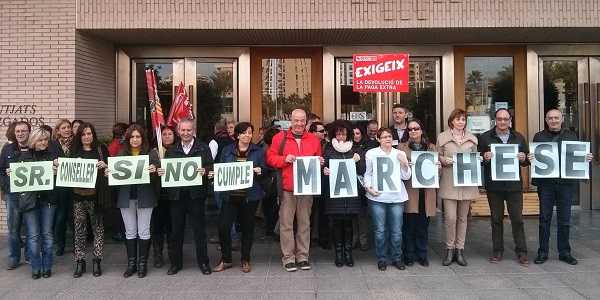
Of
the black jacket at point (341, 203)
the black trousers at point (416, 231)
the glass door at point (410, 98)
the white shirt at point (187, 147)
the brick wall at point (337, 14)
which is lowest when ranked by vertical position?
the black trousers at point (416, 231)

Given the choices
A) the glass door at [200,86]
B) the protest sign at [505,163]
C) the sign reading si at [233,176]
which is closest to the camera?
the sign reading si at [233,176]

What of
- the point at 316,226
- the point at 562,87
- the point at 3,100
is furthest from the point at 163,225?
the point at 562,87

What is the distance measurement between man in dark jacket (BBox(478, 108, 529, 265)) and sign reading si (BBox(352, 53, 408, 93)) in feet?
5.57

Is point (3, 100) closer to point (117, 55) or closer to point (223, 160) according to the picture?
point (117, 55)

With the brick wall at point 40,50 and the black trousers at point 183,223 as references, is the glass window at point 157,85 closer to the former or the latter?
the brick wall at point 40,50

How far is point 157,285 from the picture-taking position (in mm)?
5871

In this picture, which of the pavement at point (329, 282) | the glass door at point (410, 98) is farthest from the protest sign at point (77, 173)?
the glass door at point (410, 98)

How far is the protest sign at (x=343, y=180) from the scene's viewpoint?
634 centimetres

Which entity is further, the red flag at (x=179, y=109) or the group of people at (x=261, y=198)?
the red flag at (x=179, y=109)

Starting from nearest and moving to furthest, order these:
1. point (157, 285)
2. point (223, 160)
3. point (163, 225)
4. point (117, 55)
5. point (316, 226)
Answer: point (157, 285) → point (223, 160) → point (163, 225) → point (316, 226) → point (117, 55)

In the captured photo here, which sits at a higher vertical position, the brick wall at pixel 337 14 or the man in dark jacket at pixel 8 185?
the brick wall at pixel 337 14

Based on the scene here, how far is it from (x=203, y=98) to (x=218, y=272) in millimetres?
4679

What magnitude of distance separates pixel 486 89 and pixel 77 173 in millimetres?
7640

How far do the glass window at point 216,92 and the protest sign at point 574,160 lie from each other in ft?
19.2
